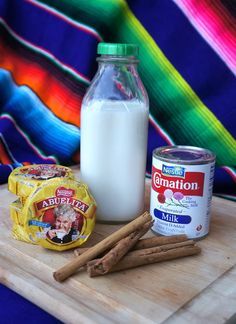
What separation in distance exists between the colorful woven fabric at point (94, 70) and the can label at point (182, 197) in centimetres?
27

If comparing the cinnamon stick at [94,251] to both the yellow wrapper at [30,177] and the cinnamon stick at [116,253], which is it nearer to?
the cinnamon stick at [116,253]

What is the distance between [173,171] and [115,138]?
0.38ft

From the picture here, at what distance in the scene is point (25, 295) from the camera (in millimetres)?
591

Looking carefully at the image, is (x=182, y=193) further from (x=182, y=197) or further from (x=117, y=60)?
(x=117, y=60)

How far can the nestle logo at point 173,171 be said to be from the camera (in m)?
0.66

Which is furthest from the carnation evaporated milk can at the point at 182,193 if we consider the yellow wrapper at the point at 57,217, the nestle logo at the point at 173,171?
the yellow wrapper at the point at 57,217

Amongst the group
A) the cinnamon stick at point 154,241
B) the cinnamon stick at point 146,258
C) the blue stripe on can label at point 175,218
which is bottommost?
the cinnamon stick at point 146,258

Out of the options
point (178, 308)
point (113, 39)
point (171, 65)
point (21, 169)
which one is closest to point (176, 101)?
point (171, 65)

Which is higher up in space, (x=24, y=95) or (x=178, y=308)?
(x=24, y=95)

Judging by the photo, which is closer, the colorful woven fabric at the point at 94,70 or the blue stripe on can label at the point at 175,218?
the blue stripe on can label at the point at 175,218

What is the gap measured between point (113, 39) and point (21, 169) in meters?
0.43

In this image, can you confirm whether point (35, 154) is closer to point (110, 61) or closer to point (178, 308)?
point (110, 61)

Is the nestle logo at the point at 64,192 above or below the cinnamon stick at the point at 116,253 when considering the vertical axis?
above

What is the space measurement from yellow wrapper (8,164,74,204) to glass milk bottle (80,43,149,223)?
5 centimetres
